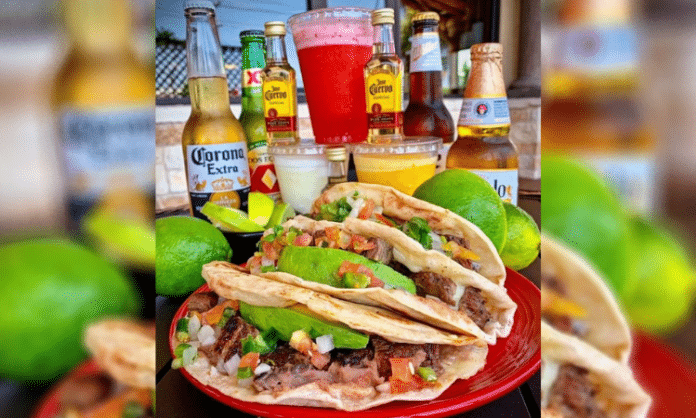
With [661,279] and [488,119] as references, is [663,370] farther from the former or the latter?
[488,119]

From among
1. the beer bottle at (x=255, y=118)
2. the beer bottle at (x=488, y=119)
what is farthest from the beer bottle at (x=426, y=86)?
the beer bottle at (x=255, y=118)

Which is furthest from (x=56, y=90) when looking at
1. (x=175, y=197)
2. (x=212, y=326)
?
(x=175, y=197)

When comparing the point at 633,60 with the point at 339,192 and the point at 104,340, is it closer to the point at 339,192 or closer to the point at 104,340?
the point at 104,340

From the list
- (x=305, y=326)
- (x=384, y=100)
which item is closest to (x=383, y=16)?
(x=384, y=100)

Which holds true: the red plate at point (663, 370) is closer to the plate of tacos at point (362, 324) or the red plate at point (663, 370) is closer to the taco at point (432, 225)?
the plate of tacos at point (362, 324)

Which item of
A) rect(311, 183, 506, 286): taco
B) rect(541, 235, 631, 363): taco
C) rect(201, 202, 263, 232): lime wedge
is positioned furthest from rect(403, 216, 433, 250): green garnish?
rect(541, 235, 631, 363): taco

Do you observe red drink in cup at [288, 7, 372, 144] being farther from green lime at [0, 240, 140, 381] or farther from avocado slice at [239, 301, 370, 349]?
green lime at [0, 240, 140, 381]

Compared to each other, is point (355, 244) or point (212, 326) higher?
point (355, 244)
